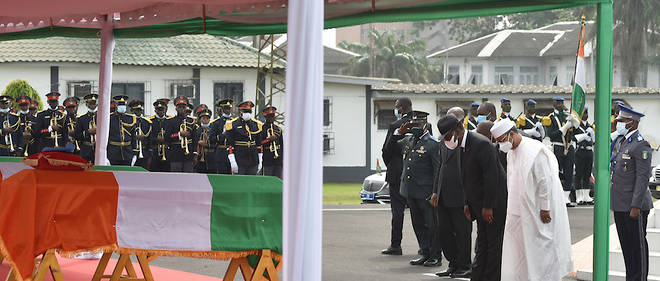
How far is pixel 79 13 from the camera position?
11023 millimetres

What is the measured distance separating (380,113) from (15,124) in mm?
19309

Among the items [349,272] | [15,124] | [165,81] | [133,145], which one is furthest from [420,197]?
[165,81]

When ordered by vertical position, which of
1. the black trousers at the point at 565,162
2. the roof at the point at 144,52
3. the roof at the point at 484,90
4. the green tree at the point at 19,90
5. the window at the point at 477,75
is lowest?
the black trousers at the point at 565,162

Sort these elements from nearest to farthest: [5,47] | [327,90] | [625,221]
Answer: [625,221] < [5,47] < [327,90]

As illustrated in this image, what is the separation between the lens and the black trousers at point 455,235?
10906 mm

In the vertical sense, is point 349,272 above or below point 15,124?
below

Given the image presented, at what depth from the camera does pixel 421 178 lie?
1195 cm

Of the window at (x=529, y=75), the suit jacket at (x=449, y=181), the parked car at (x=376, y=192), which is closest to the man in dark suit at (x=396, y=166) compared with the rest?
the suit jacket at (x=449, y=181)

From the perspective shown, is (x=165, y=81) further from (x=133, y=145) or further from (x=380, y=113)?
(x=133, y=145)

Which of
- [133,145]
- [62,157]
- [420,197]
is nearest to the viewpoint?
[62,157]

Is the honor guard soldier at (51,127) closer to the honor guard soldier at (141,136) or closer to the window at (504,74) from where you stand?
the honor guard soldier at (141,136)

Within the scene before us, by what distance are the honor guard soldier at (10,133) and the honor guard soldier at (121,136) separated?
10.7 feet

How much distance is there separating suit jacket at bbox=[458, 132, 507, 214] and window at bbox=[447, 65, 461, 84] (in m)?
54.7

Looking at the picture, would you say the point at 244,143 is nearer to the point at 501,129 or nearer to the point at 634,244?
the point at 501,129
